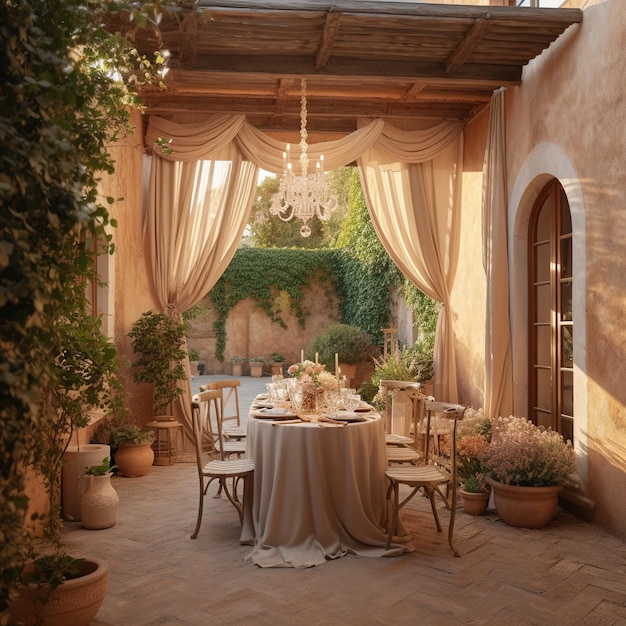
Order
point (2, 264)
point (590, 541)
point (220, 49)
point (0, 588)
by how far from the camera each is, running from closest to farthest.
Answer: point (2, 264) → point (0, 588) → point (590, 541) → point (220, 49)

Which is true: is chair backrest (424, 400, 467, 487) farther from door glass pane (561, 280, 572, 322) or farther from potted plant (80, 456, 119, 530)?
potted plant (80, 456, 119, 530)

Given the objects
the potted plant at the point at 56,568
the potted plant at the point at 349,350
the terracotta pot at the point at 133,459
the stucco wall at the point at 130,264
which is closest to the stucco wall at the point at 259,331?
the potted plant at the point at 349,350

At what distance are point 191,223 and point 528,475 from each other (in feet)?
14.4

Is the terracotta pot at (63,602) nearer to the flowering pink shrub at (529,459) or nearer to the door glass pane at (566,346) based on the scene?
the flowering pink shrub at (529,459)

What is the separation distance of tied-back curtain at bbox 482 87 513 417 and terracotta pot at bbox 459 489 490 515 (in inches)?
51.1

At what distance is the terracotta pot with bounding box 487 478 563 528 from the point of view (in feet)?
14.2

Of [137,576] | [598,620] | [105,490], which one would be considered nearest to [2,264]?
[137,576]

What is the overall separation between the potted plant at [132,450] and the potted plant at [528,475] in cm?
306

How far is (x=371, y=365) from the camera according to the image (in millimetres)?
12086

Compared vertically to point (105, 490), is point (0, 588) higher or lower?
higher

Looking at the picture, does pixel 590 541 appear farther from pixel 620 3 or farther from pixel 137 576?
pixel 620 3

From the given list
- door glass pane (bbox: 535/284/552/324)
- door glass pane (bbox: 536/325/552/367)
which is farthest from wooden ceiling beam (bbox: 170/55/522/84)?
door glass pane (bbox: 536/325/552/367)

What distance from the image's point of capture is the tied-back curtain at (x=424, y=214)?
23.8ft

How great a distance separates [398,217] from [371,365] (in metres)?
5.23
